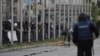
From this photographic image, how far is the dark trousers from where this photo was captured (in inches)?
481

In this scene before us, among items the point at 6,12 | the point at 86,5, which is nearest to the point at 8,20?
the point at 6,12

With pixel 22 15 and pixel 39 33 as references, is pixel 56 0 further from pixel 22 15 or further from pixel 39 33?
pixel 22 15

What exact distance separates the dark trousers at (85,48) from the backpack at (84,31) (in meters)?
0.15

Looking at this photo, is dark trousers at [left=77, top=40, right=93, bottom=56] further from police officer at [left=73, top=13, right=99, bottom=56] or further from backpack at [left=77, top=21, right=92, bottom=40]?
backpack at [left=77, top=21, right=92, bottom=40]

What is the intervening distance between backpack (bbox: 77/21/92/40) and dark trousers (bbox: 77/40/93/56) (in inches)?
5.8

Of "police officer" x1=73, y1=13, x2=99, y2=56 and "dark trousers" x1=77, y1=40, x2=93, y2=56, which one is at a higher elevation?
"police officer" x1=73, y1=13, x2=99, y2=56

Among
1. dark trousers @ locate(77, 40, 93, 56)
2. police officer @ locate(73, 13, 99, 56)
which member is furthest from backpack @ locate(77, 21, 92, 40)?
dark trousers @ locate(77, 40, 93, 56)

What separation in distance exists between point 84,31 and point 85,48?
507 millimetres

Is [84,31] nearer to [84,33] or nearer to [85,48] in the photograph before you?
[84,33]

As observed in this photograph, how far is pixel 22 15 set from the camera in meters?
30.8

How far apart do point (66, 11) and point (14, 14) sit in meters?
11.4

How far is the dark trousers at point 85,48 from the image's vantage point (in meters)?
12.2

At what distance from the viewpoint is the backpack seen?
39.9ft

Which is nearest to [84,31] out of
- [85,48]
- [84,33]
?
[84,33]
